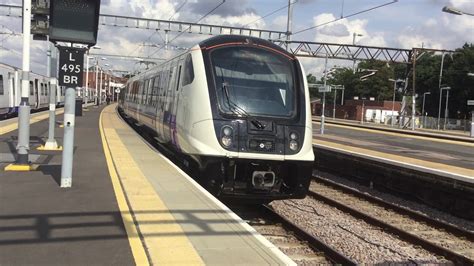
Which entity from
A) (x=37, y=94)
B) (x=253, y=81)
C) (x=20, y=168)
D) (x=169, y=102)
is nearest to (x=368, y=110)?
(x=37, y=94)

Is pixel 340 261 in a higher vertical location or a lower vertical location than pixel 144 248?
lower

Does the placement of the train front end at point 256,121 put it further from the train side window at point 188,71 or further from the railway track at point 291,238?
the railway track at point 291,238

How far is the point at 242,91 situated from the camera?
9539mm

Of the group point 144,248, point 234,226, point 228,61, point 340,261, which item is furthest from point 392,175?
point 144,248

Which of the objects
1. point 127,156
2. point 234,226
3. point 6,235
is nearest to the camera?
point 6,235

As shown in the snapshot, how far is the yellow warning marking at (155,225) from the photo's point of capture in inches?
206

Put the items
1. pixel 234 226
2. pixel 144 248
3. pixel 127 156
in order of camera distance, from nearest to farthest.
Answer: pixel 144 248 → pixel 234 226 → pixel 127 156

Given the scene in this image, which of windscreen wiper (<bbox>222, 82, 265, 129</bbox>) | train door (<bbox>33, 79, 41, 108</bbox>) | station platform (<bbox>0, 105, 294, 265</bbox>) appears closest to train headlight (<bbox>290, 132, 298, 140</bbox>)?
windscreen wiper (<bbox>222, 82, 265, 129</bbox>)

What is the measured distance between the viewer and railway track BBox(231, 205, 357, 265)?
7.49 metres

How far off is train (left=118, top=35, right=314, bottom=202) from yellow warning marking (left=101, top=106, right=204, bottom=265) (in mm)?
1167

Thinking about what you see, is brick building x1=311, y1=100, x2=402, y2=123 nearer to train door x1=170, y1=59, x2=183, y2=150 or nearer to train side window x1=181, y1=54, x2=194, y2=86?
train door x1=170, y1=59, x2=183, y2=150

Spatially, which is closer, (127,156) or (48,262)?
(48,262)

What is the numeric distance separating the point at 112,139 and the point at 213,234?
12.5m

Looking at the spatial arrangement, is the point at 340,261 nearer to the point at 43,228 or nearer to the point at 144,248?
the point at 144,248
